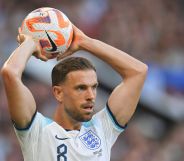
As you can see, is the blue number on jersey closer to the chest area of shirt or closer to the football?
the chest area of shirt

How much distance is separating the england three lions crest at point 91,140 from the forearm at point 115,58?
1.96ft

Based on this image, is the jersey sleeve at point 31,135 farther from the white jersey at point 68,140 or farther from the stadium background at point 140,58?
the stadium background at point 140,58

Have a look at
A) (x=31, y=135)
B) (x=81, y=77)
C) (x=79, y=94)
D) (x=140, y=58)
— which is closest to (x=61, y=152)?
(x=31, y=135)

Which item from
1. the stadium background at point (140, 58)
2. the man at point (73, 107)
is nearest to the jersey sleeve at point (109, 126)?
the man at point (73, 107)

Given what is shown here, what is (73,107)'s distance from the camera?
259 inches

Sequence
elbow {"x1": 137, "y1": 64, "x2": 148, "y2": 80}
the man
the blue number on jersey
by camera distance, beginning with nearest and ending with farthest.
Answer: the man < the blue number on jersey < elbow {"x1": 137, "y1": 64, "x2": 148, "y2": 80}

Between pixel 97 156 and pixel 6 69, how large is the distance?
43.5 inches

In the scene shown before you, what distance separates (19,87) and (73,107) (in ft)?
2.11

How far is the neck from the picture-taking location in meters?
6.65

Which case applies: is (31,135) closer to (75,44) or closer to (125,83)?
(75,44)

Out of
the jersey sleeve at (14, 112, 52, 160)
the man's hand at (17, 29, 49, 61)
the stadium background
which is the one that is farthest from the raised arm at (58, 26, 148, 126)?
the stadium background

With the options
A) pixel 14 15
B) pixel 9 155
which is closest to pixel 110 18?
pixel 14 15

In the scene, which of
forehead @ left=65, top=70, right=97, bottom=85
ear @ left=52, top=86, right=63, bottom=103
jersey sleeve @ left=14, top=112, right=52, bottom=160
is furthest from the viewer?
ear @ left=52, top=86, right=63, bottom=103

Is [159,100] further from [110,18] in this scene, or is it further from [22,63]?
[22,63]
